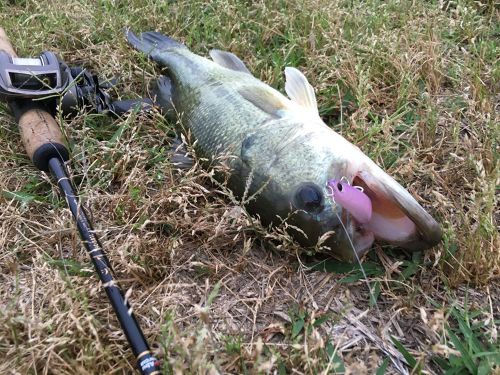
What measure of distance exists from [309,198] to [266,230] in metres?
0.30

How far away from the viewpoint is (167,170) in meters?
3.17

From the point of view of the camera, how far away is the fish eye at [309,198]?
2.63m

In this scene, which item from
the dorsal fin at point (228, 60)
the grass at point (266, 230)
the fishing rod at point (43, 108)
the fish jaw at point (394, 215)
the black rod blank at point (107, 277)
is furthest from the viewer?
the dorsal fin at point (228, 60)

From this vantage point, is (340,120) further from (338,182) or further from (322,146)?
(338,182)

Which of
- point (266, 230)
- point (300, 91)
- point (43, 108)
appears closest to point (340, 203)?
point (266, 230)

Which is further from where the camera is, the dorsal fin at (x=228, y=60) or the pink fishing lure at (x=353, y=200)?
the dorsal fin at (x=228, y=60)

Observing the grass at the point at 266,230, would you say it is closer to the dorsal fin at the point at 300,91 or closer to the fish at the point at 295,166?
the fish at the point at 295,166

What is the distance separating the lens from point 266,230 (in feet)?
9.18

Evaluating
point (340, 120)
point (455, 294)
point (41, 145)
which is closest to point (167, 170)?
point (41, 145)

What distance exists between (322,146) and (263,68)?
139cm

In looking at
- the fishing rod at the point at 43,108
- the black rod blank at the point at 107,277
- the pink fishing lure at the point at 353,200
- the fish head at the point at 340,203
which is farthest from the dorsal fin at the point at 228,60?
the pink fishing lure at the point at 353,200

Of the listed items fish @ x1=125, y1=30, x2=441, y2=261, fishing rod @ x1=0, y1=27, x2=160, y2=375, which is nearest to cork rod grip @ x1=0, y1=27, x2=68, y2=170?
fishing rod @ x1=0, y1=27, x2=160, y2=375

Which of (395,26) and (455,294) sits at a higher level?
(395,26)

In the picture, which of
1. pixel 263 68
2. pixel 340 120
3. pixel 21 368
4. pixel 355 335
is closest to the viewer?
pixel 21 368
